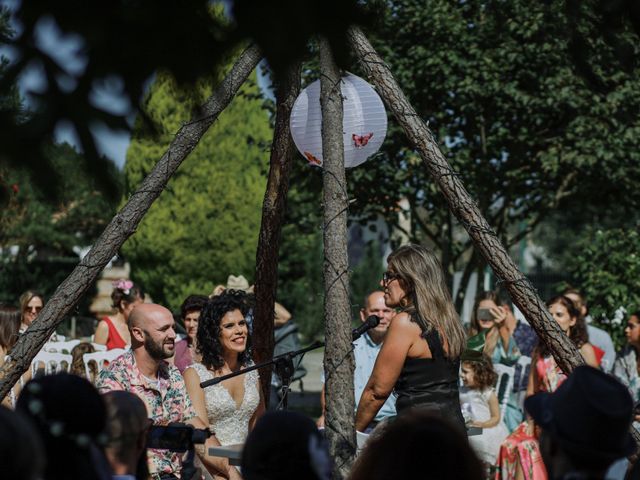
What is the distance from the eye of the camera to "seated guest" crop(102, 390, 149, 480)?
2803mm

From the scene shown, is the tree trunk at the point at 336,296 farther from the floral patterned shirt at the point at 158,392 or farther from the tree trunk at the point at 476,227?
the floral patterned shirt at the point at 158,392

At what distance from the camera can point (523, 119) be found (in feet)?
38.1

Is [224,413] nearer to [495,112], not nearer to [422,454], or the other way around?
[422,454]

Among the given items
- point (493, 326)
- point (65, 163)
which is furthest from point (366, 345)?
point (65, 163)

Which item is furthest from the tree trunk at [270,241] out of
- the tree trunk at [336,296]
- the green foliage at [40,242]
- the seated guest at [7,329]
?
the green foliage at [40,242]

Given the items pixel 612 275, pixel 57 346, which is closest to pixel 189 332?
pixel 57 346

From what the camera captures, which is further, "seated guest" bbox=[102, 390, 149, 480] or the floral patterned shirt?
the floral patterned shirt

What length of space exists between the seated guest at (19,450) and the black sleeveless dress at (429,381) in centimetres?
250

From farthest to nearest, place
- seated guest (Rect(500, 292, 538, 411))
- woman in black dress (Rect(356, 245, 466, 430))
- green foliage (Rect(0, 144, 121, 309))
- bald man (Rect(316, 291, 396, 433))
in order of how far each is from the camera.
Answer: green foliage (Rect(0, 144, 121, 309)) < seated guest (Rect(500, 292, 538, 411)) < bald man (Rect(316, 291, 396, 433)) < woman in black dress (Rect(356, 245, 466, 430))

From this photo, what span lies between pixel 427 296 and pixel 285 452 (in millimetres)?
1981

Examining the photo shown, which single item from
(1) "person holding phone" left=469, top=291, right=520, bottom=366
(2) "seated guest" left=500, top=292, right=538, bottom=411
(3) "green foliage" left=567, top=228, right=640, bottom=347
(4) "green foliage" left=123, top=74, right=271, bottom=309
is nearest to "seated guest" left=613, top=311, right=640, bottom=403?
(2) "seated guest" left=500, top=292, right=538, bottom=411

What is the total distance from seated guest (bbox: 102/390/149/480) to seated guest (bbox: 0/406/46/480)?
85 centimetres

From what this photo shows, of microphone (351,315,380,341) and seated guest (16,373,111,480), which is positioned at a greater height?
microphone (351,315,380,341)

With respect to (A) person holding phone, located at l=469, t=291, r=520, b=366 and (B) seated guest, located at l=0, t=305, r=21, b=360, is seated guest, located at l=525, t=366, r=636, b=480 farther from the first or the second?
(A) person holding phone, located at l=469, t=291, r=520, b=366
